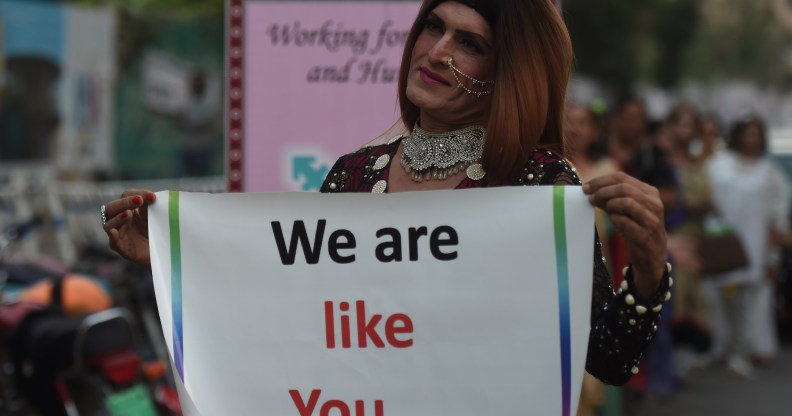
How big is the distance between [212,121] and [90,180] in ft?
14.7

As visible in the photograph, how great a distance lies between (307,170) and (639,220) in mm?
2708

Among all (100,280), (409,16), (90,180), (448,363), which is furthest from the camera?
(90,180)

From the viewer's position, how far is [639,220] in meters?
2.42

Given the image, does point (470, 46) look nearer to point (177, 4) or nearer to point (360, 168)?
point (360, 168)

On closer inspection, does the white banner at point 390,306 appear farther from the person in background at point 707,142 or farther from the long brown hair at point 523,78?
the person in background at point 707,142

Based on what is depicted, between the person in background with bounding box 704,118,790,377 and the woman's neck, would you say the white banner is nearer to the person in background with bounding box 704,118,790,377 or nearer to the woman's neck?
the woman's neck

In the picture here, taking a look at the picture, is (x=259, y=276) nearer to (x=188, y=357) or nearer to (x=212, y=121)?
(x=188, y=357)

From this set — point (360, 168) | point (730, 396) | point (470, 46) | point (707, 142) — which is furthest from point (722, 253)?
point (470, 46)

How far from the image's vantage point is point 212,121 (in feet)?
66.8

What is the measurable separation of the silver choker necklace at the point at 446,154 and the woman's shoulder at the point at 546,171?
11cm

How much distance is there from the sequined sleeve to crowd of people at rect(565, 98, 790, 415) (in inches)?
270

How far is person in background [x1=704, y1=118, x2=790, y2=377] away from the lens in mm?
11695

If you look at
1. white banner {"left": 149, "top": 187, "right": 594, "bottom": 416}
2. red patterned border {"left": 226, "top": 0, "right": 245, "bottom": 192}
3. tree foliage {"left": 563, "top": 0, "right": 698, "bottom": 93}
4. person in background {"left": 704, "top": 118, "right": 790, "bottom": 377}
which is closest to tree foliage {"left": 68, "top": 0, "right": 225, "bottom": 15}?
tree foliage {"left": 563, "top": 0, "right": 698, "bottom": 93}

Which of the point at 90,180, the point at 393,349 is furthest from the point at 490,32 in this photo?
the point at 90,180
